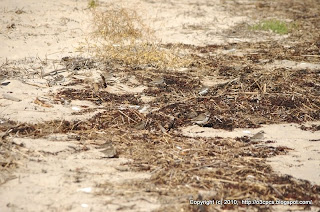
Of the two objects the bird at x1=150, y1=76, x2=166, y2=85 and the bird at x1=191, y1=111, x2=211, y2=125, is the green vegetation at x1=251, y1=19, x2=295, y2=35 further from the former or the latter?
the bird at x1=191, y1=111, x2=211, y2=125

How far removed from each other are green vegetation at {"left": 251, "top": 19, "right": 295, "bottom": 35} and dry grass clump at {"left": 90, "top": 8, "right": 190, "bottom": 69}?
6.51 feet

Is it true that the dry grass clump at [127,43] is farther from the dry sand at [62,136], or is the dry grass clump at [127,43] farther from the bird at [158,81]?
the bird at [158,81]

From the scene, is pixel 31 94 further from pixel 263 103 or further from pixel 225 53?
pixel 225 53

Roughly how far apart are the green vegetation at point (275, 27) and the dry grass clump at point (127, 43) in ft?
6.51

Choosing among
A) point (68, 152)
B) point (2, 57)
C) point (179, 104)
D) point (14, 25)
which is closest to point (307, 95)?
point (179, 104)

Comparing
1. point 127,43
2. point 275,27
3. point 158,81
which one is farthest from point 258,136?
point 275,27

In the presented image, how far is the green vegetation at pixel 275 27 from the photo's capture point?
7004mm

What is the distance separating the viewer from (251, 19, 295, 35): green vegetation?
23.0 feet

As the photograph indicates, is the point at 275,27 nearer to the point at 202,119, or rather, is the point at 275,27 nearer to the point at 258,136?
the point at 202,119

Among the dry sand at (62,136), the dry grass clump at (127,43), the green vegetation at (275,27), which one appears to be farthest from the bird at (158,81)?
the green vegetation at (275,27)

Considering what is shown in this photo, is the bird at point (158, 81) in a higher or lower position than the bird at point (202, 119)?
higher

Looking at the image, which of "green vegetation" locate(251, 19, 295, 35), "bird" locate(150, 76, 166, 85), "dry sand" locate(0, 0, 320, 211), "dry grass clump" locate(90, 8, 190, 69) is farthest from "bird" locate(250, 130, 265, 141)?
"green vegetation" locate(251, 19, 295, 35)

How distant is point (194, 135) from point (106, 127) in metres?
0.74

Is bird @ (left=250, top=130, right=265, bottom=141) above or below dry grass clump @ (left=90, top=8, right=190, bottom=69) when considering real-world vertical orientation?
below
